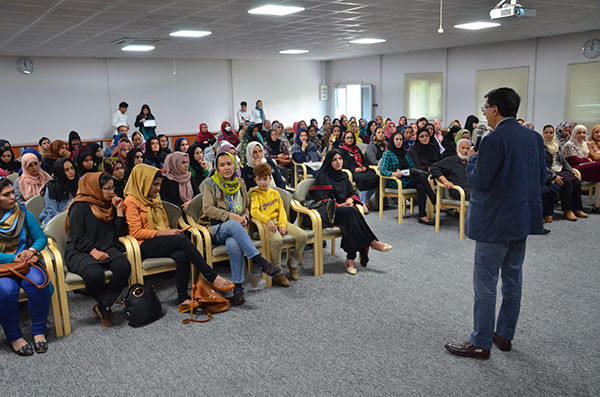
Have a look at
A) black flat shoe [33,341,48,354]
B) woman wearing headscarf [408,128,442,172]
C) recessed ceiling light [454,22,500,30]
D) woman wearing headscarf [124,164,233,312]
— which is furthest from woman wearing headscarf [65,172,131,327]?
recessed ceiling light [454,22,500,30]

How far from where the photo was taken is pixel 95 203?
3.97 m

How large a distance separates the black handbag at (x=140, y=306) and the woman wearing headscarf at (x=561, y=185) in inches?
202

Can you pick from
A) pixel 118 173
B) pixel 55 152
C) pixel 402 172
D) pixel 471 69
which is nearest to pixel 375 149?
pixel 402 172

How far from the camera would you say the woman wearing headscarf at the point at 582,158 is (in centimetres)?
709

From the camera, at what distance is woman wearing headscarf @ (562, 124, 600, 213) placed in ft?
23.3

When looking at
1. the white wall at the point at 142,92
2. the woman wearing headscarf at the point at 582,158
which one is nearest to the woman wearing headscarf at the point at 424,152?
the woman wearing headscarf at the point at 582,158

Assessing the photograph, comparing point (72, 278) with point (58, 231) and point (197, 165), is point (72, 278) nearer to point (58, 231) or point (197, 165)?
point (58, 231)

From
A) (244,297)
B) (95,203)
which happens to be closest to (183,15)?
(95,203)

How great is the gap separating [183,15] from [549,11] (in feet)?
17.5

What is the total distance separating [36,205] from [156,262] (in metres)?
1.56

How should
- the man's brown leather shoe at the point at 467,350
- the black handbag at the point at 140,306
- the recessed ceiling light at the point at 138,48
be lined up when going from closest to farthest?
the man's brown leather shoe at the point at 467,350 → the black handbag at the point at 140,306 → the recessed ceiling light at the point at 138,48

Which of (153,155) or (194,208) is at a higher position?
(153,155)

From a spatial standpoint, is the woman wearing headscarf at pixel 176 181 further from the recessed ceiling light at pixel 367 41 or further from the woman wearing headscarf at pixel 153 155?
the recessed ceiling light at pixel 367 41

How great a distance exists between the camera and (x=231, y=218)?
14.6 ft
